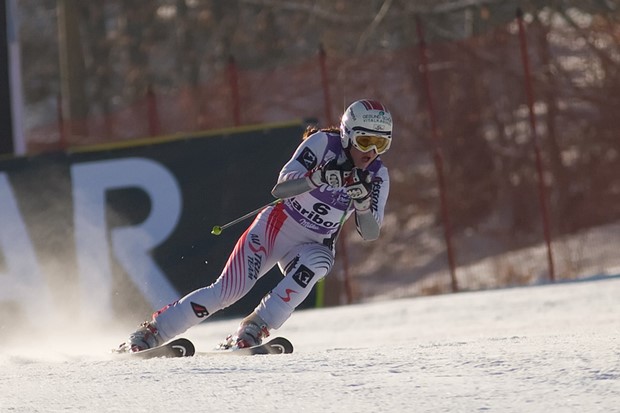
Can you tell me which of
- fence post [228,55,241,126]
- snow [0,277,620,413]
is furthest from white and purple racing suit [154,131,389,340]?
Result: fence post [228,55,241,126]

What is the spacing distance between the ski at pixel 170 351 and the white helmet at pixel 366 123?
60.8 inches

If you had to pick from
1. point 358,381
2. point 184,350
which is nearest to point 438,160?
point 184,350

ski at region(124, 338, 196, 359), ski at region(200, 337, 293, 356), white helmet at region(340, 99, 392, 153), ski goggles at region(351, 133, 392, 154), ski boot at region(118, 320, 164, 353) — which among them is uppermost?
white helmet at region(340, 99, 392, 153)

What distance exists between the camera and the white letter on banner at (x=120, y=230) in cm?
1310

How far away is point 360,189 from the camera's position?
7.41 meters

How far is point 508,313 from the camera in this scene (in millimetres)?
11961

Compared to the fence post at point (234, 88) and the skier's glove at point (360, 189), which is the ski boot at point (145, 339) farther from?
the fence post at point (234, 88)

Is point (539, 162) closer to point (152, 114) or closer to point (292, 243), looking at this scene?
point (152, 114)

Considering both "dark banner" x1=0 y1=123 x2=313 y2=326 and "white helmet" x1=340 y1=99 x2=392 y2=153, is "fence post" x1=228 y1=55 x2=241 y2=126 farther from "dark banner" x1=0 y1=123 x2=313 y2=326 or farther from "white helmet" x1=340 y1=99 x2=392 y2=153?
"white helmet" x1=340 y1=99 x2=392 y2=153

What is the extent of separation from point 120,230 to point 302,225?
5.59 meters

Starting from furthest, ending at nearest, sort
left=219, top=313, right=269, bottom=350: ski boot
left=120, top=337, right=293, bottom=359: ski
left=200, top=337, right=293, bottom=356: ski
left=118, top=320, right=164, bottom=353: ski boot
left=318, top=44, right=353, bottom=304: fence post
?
left=318, top=44, right=353, bottom=304: fence post < left=118, top=320, right=164, bottom=353: ski boot < left=219, top=313, right=269, bottom=350: ski boot < left=120, top=337, right=293, bottom=359: ski < left=200, top=337, right=293, bottom=356: ski

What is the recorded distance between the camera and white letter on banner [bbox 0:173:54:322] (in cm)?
1313

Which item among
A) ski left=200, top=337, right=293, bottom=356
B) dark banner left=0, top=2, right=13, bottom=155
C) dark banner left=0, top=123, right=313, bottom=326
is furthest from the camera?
dark banner left=0, top=2, right=13, bottom=155

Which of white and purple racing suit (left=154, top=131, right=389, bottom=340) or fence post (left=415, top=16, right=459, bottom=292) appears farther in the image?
fence post (left=415, top=16, right=459, bottom=292)
